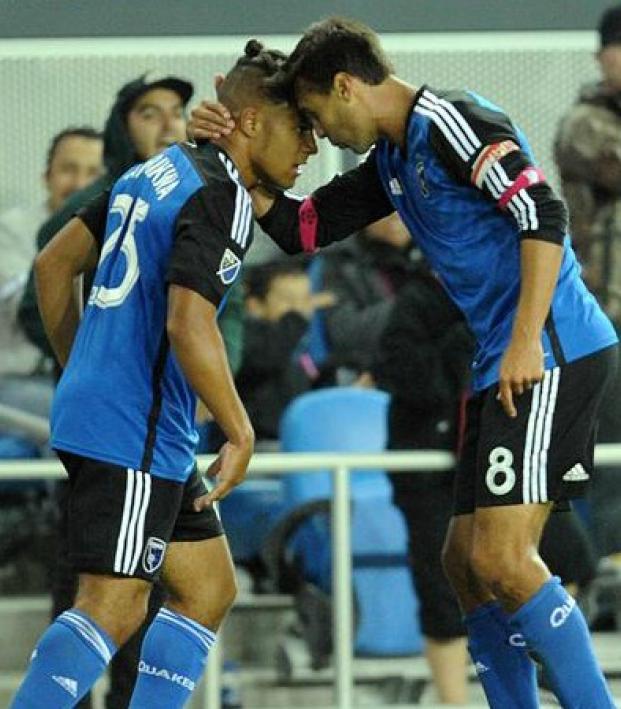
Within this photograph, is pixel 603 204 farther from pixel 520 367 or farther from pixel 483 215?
pixel 520 367

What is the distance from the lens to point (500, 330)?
5.17m

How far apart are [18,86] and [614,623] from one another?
2.34m

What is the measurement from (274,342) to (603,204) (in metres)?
1.08

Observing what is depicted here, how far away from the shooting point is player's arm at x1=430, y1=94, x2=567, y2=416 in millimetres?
4973

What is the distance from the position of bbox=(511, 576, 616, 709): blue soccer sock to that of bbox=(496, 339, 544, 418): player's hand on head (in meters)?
0.44

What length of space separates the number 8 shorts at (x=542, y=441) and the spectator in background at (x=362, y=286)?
6.04 ft

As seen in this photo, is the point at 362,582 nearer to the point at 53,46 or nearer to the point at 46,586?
the point at 46,586

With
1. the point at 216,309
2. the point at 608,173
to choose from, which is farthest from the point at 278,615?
the point at 216,309

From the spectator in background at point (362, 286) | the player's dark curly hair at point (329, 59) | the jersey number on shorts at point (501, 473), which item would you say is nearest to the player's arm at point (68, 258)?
the player's dark curly hair at point (329, 59)

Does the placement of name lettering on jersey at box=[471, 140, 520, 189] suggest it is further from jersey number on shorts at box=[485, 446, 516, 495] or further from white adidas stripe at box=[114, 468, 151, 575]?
white adidas stripe at box=[114, 468, 151, 575]

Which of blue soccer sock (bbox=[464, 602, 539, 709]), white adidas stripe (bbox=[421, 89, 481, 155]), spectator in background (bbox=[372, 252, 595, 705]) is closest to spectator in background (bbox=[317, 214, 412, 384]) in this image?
spectator in background (bbox=[372, 252, 595, 705])

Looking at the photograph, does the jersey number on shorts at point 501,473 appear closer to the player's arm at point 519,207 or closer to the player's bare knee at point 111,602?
the player's arm at point 519,207

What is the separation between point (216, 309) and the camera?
4.84m

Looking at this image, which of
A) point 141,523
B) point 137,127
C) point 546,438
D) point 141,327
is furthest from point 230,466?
point 137,127
